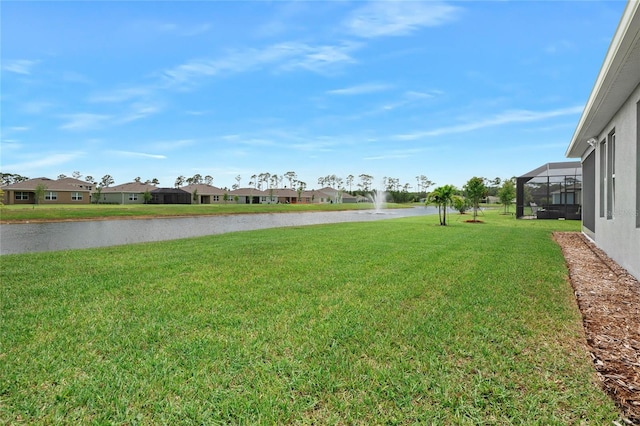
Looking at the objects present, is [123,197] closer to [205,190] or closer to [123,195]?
[123,195]

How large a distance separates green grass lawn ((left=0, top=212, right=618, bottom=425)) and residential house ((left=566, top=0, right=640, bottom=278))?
6.30 feet

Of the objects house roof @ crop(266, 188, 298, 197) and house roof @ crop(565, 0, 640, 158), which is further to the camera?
house roof @ crop(266, 188, 298, 197)

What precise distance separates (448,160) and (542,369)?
4046 centimetres

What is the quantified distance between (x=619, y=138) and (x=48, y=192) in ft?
193

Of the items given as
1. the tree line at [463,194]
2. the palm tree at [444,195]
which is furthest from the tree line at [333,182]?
the palm tree at [444,195]

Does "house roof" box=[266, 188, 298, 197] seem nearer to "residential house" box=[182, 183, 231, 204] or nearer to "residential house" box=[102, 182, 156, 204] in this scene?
"residential house" box=[182, 183, 231, 204]

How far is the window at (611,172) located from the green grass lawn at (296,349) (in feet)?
11.2

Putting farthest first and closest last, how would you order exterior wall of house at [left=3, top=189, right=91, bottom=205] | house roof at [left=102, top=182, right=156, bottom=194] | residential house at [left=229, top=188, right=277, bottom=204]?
1. residential house at [left=229, top=188, right=277, bottom=204]
2. house roof at [left=102, top=182, right=156, bottom=194]
3. exterior wall of house at [left=3, top=189, right=91, bottom=205]

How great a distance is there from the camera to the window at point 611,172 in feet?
23.9

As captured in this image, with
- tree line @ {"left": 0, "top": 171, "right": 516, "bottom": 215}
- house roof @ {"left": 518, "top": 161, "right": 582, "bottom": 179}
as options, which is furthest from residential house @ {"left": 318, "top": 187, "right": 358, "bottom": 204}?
house roof @ {"left": 518, "top": 161, "right": 582, "bottom": 179}

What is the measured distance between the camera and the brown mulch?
7.78 feet

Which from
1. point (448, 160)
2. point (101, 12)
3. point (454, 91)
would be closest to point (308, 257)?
point (101, 12)

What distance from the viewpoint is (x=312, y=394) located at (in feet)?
7.48

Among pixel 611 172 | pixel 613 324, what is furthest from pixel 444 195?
pixel 613 324
